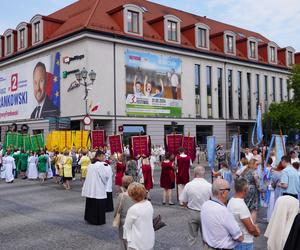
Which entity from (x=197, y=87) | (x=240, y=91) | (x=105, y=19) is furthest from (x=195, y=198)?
(x=240, y=91)

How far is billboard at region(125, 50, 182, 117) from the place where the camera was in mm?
34188

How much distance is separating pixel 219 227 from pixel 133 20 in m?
31.7

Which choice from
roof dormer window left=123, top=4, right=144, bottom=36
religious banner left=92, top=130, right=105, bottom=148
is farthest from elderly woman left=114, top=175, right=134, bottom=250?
roof dormer window left=123, top=4, right=144, bottom=36

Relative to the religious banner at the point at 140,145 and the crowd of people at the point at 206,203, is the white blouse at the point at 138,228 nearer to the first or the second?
the crowd of people at the point at 206,203

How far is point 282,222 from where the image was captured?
4496mm

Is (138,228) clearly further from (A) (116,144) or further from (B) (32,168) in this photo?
(B) (32,168)

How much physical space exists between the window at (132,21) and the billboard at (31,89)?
259 inches

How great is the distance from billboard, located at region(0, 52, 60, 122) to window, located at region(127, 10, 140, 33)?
21.6 feet

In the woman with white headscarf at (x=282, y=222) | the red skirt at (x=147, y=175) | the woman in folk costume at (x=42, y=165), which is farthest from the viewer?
the woman in folk costume at (x=42, y=165)

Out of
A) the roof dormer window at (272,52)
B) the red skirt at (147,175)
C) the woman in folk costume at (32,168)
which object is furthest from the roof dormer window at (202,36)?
the red skirt at (147,175)

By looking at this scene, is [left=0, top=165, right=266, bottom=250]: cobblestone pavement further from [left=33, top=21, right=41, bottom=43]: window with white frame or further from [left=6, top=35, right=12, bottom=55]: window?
[left=6, top=35, right=12, bottom=55]: window

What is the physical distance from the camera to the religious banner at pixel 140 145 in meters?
14.4

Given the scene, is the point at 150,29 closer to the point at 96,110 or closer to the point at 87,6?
the point at 87,6

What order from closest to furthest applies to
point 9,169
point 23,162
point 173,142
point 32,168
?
1. point 173,142
2. point 9,169
3. point 32,168
4. point 23,162
